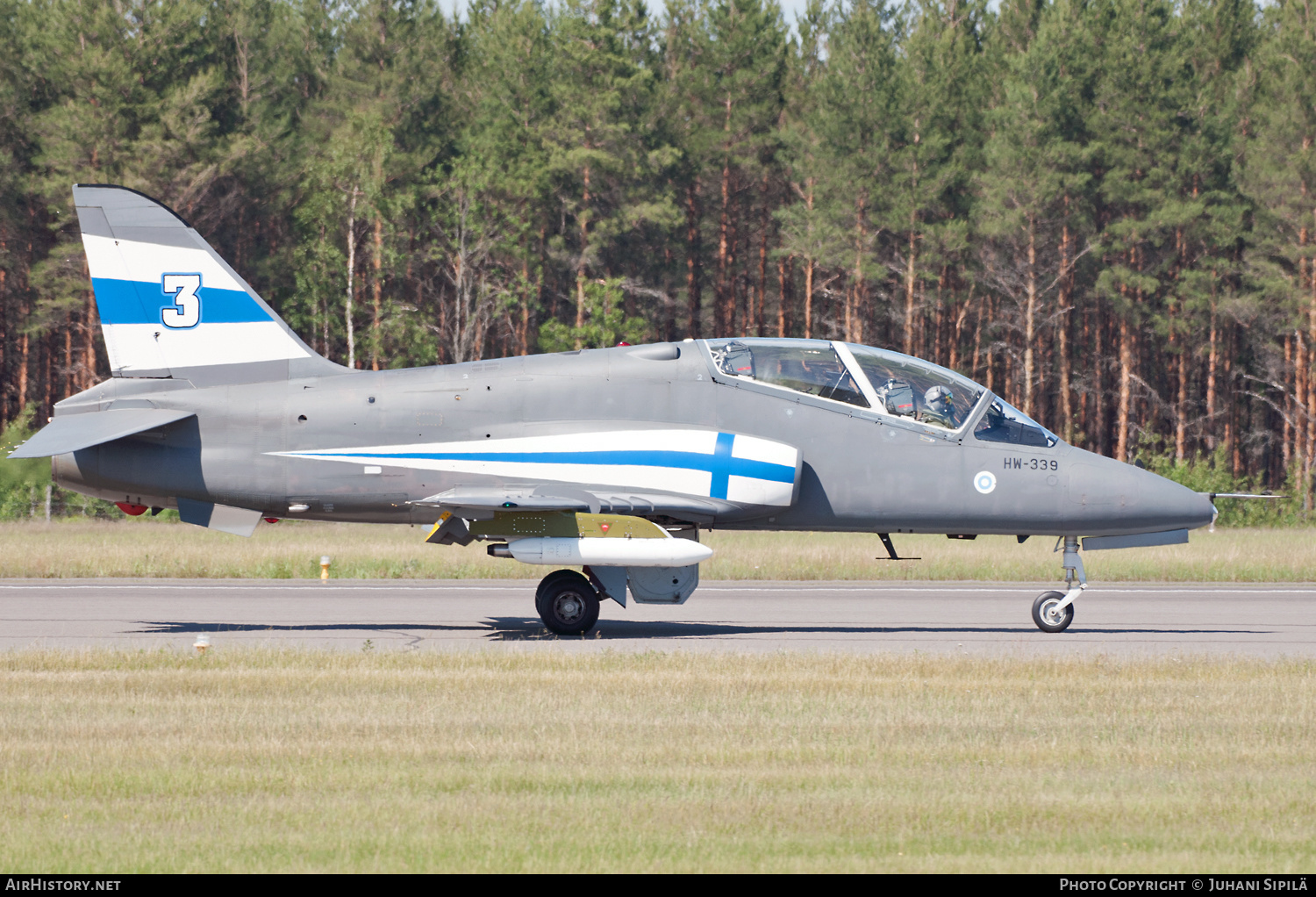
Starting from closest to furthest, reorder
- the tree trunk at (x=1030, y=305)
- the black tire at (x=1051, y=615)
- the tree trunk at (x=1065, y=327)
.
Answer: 1. the black tire at (x=1051, y=615)
2. the tree trunk at (x=1030, y=305)
3. the tree trunk at (x=1065, y=327)

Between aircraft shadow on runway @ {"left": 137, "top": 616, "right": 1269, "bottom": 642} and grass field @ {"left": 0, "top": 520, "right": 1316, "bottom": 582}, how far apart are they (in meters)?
6.77

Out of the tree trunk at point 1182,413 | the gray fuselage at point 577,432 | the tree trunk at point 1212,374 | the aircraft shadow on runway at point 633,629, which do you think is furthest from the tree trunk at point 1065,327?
the gray fuselage at point 577,432

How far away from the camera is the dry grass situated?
23.6 ft

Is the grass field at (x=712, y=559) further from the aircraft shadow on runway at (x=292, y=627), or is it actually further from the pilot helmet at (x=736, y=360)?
the pilot helmet at (x=736, y=360)

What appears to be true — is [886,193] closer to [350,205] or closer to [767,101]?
[767,101]

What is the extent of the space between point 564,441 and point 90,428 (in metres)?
5.26

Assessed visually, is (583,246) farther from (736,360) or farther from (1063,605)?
(1063,605)

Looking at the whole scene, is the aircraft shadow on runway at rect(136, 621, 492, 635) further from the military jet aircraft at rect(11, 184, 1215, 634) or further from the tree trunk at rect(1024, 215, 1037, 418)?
the tree trunk at rect(1024, 215, 1037, 418)

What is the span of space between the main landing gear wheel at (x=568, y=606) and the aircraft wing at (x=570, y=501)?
1134 mm

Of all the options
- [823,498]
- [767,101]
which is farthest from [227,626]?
[767,101]

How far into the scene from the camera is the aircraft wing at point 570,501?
49.3 ft

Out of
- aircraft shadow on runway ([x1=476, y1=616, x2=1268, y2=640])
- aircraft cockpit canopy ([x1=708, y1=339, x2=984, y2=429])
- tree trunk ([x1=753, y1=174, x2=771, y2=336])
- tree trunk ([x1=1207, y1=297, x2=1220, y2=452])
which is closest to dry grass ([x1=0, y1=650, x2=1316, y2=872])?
aircraft shadow on runway ([x1=476, y1=616, x2=1268, y2=640])

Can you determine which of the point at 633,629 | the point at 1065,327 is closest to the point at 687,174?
the point at 1065,327

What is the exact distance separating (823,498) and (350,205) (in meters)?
41.9
